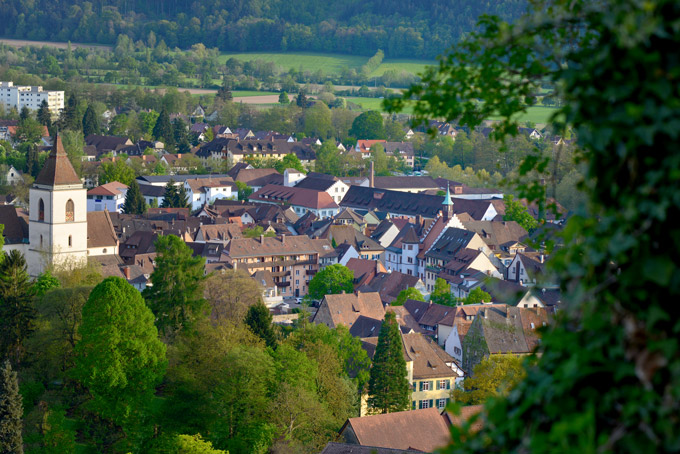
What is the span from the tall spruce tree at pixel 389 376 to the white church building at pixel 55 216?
A: 21.6m

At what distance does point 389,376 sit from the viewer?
38.7 m

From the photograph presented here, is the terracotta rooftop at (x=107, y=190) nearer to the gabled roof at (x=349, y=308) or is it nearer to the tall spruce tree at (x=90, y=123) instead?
the tall spruce tree at (x=90, y=123)

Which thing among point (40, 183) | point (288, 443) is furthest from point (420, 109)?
point (40, 183)

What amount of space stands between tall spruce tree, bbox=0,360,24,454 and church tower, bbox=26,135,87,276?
24.2m

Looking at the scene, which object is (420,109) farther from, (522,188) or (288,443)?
(288,443)

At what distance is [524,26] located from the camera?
5070 mm

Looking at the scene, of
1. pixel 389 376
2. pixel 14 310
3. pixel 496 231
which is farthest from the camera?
pixel 496 231

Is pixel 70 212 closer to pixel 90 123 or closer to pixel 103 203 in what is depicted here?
pixel 103 203

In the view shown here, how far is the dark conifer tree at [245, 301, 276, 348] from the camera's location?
37.5 meters

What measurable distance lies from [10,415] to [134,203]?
5662 cm

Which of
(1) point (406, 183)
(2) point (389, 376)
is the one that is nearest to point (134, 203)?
(1) point (406, 183)

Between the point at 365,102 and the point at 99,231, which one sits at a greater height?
the point at 99,231

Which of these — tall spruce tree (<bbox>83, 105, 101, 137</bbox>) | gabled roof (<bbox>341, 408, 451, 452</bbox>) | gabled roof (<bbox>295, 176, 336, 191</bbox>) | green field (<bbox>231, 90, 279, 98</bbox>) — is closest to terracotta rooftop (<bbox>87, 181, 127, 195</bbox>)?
gabled roof (<bbox>295, 176, 336, 191</bbox>)

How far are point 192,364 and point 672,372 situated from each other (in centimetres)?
3159
